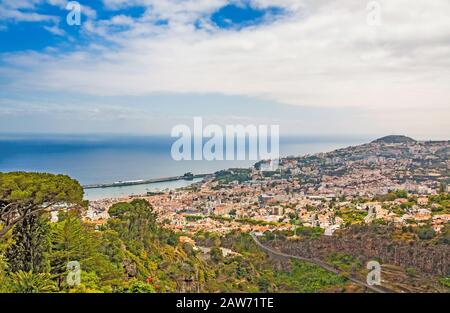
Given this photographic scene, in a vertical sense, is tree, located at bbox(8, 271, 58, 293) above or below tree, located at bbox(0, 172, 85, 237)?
Answer: below

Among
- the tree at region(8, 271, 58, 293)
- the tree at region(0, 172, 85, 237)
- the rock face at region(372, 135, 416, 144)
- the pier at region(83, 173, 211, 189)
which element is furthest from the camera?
the rock face at region(372, 135, 416, 144)

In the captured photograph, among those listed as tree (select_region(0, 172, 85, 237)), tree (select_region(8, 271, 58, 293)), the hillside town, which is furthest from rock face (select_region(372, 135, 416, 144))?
tree (select_region(8, 271, 58, 293))

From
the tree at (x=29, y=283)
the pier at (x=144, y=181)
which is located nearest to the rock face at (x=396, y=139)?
the pier at (x=144, y=181)

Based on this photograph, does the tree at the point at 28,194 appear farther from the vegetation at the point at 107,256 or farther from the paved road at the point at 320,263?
the paved road at the point at 320,263

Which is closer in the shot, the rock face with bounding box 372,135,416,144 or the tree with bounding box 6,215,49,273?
the tree with bounding box 6,215,49,273

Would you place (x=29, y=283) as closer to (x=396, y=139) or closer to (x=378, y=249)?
(x=378, y=249)

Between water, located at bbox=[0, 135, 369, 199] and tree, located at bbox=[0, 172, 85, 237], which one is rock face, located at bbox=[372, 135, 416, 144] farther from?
tree, located at bbox=[0, 172, 85, 237]
